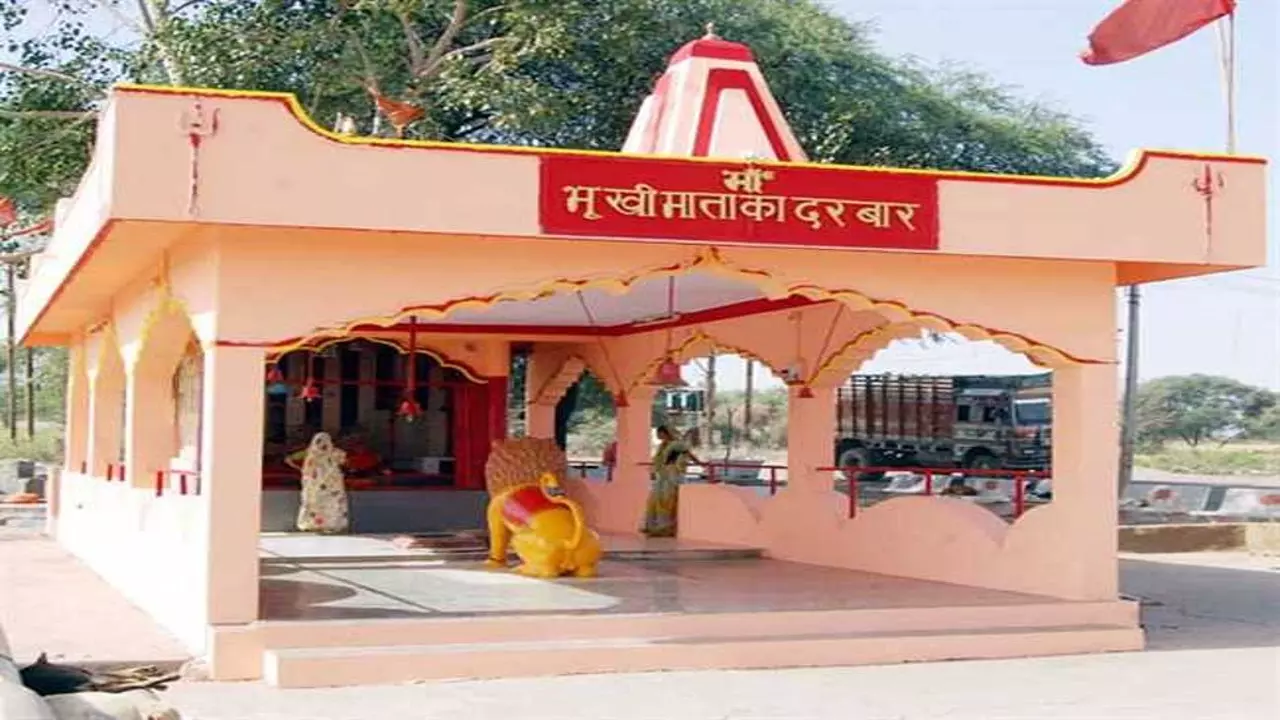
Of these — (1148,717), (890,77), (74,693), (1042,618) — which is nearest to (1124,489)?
(890,77)

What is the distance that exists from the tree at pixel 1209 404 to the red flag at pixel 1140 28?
67.9 meters

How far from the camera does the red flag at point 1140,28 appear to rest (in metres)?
12.8

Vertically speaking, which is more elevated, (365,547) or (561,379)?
(561,379)

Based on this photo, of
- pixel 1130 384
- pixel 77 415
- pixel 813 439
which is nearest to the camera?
pixel 813 439

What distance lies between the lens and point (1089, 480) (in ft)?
37.8

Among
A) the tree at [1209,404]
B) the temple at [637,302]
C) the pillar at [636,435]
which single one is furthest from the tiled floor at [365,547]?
the tree at [1209,404]

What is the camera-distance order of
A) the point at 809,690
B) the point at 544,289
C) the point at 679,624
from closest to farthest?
the point at 809,690 → the point at 679,624 → the point at 544,289

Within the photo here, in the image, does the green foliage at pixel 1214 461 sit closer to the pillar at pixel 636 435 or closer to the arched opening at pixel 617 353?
the arched opening at pixel 617 353

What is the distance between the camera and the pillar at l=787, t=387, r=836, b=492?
15.4m

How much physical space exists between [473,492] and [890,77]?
14.2 metres

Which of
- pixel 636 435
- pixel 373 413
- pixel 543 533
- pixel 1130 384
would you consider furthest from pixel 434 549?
pixel 1130 384

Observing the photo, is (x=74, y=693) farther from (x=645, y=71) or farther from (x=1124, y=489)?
(x=1124, y=489)

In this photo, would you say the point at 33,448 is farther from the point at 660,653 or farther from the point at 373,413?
the point at 660,653

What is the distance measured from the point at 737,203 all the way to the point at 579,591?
3244mm
